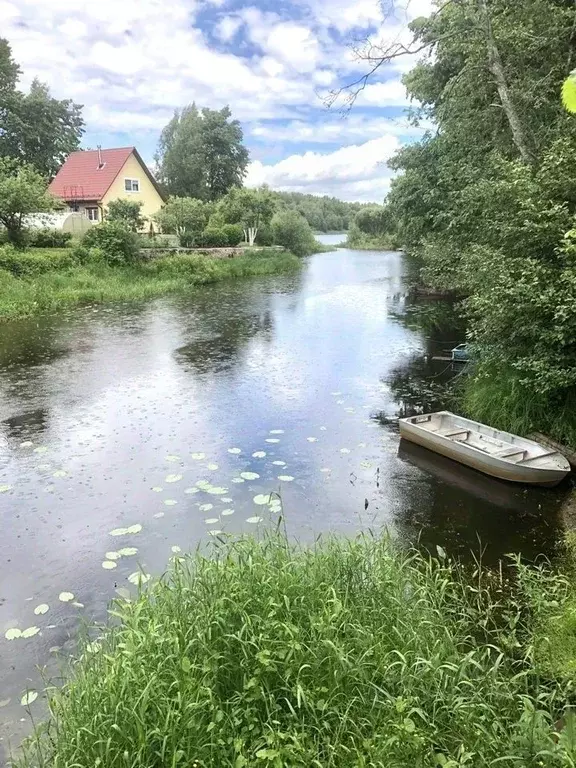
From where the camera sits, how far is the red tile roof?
34.5m

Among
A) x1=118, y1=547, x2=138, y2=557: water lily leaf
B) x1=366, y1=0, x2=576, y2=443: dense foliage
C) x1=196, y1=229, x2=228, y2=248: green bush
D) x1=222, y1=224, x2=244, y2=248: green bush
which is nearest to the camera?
x1=118, y1=547, x2=138, y2=557: water lily leaf

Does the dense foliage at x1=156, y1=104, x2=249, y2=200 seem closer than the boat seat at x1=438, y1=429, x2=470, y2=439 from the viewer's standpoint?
No

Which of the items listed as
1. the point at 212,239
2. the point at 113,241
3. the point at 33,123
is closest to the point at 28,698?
the point at 113,241

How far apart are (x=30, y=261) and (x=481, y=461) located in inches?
745

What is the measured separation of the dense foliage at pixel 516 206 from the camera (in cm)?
730

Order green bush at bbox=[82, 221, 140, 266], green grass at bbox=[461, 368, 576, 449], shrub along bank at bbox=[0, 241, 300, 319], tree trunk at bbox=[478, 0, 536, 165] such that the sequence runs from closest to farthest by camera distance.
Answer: green grass at bbox=[461, 368, 576, 449] → tree trunk at bbox=[478, 0, 536, 165] → shrub along bank at bbox=[0, 241, 300, 319] → green bush at bbox=[82, 221, 140, 266]

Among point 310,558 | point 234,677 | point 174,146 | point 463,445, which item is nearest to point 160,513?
point 310,558

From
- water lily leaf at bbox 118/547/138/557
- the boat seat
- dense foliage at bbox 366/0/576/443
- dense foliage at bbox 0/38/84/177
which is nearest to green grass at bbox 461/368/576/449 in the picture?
dense foliage at bbox 366/0/576/443

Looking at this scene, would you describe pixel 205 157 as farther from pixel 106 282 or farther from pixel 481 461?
pixel 481 461

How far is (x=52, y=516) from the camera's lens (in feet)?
21.2

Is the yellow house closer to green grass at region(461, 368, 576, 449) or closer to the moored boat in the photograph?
green grass at region(461, 368, 576, 449)

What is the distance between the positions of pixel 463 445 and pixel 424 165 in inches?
456

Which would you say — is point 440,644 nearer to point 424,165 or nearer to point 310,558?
point 310,558

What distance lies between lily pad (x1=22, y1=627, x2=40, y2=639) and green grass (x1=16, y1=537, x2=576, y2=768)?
2.73 feet
